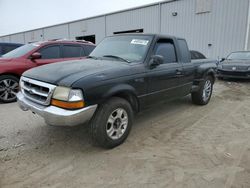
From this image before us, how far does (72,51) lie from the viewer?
7090mm

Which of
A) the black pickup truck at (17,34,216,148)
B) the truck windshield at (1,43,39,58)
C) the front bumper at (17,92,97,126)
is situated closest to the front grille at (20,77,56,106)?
the black pickup truck at (17,34,216,148)

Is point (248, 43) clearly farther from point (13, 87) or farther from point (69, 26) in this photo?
point (69, 26)

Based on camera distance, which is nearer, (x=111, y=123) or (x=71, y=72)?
(x=71, y=72)

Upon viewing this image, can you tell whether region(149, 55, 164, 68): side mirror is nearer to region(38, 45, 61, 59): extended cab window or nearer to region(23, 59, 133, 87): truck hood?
region(23, 59, 133, 87): truck hood

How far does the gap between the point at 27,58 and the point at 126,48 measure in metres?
3.43

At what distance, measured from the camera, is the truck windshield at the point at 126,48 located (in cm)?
396

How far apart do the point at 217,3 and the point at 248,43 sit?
3.31m

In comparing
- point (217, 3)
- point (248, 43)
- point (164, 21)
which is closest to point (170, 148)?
point (248, 43)

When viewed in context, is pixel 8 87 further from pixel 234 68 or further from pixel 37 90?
pixel 234 68

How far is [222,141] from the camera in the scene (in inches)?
147

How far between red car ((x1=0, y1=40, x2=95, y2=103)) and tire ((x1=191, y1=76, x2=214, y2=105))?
3.89 meters

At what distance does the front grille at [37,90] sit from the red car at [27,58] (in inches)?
102

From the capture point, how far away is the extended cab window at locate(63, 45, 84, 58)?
694 cm

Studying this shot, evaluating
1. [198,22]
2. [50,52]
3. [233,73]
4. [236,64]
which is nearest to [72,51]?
[50,52]
